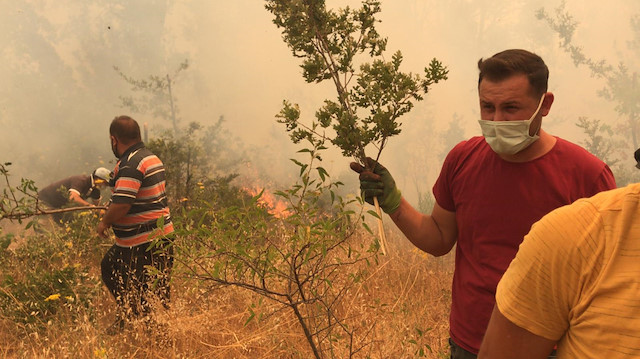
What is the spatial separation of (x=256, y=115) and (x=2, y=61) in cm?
1144

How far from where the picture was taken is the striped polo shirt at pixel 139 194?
11.1 ft

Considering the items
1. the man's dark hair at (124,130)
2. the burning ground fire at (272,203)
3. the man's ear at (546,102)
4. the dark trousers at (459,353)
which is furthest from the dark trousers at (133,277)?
the man's ear at (546,102)

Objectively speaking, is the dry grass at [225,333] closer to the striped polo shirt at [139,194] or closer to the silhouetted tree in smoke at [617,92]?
the striped polo shirt at [139,194]

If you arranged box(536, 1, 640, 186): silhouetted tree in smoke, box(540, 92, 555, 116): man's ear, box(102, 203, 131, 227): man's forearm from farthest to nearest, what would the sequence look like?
box(536, 1, 640, 186): silhouetted tree in smoke
box(102, 203, 131, 227): man's forearm
box(540, 92, 555, 116): man's ear

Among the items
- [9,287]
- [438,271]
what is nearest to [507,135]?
[438,271]

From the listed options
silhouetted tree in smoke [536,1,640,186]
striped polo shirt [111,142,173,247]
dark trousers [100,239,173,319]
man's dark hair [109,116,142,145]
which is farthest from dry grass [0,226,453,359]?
silhouetted tree in smoke [536,1,640,186]

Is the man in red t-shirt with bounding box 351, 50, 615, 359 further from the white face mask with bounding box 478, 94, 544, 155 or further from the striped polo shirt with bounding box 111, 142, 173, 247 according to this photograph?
the striped polo shirt with bounding box 111, 142, 173, 247

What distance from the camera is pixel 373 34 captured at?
1.97 m

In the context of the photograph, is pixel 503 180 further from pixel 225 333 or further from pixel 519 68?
pixel 225 333

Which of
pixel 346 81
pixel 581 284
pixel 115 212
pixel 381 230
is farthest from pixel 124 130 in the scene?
pixel 581 284

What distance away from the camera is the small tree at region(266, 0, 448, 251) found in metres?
1.79

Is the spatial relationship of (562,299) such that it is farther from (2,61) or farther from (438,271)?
(2,61)

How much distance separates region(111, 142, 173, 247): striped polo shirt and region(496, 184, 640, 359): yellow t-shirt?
2946 millimetres

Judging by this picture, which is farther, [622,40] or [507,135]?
[622,40]
